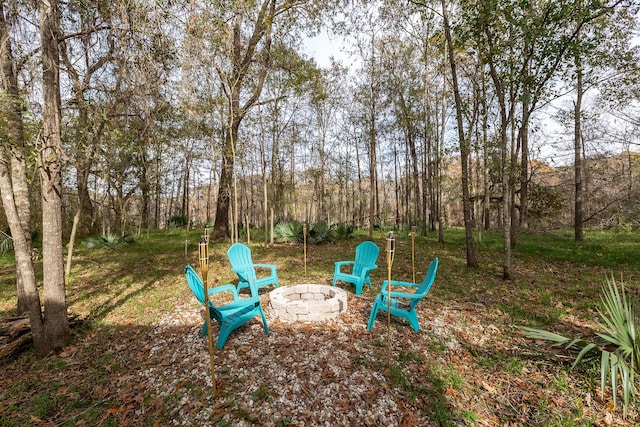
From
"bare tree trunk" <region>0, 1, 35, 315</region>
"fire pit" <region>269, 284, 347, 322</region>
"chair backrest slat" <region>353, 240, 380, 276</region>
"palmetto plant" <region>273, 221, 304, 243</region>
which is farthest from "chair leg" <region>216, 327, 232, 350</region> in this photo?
"palmetto plant" <region>273, 221, 304, 243</region>

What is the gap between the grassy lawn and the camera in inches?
91.7

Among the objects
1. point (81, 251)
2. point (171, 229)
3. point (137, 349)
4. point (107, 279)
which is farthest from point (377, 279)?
point (171, 229)

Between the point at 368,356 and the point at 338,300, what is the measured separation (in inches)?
39.2

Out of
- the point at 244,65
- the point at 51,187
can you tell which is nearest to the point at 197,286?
the point at 51,187

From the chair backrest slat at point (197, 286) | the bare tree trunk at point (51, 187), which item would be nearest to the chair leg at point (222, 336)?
the chair backrest slat at point (197, 286)

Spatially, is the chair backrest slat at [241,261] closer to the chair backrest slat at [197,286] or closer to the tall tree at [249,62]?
the chair backrest slat at [197,286]

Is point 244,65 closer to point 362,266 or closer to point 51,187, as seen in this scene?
point 51,187

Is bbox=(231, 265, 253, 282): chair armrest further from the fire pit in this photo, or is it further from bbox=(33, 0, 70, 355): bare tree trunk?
bbox=(33, 0, 70, 355): bare tree trunk

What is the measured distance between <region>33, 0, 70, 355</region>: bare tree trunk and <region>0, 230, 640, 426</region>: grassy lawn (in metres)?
0.31

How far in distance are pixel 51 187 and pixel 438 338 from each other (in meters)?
4.84

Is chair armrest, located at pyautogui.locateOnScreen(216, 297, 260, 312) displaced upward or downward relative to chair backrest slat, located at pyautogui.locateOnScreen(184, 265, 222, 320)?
downward

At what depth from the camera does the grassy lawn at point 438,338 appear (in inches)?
91.7

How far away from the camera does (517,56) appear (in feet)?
16.7

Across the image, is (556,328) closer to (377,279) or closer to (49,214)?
(377,279)
